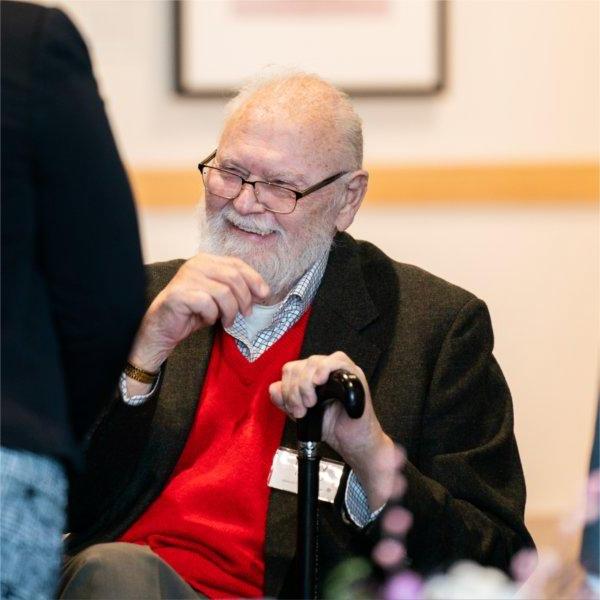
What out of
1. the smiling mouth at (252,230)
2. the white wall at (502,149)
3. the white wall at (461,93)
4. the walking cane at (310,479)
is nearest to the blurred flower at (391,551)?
the walking cane at (310,479)

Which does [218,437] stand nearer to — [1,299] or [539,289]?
[1,299]

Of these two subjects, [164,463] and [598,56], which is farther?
[598,56]

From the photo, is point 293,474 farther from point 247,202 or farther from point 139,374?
point 247,202

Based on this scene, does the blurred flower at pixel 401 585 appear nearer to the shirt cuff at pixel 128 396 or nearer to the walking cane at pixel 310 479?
the walking cane at pixel 310 479

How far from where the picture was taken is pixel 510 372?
11.5 feet

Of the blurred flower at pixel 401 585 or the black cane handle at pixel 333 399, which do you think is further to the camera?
the blurred flower at pixel 401 585

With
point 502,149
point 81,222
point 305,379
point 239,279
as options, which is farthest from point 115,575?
point 502,149

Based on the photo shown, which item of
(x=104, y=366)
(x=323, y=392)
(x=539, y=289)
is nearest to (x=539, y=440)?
(x=539, y=289)

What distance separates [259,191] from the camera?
8.15ft

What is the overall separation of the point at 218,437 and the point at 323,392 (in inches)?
19.9

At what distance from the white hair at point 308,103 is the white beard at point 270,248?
206 mm

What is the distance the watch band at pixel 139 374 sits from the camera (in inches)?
86.5

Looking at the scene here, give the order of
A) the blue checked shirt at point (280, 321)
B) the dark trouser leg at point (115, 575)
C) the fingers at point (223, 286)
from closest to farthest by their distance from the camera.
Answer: the dark trouser leg at point (115, 575)
the fingers at point (223, 286)
the blue checked shirt at point (280, 321)

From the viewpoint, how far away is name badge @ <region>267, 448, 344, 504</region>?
7.32 ft
